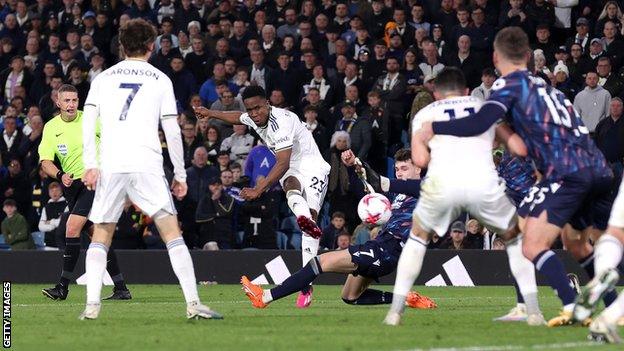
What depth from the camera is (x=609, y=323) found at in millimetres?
9406

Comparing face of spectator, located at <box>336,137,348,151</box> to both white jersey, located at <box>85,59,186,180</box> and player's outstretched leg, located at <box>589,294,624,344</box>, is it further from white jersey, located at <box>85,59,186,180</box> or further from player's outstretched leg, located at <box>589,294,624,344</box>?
player's outstretched leg, located at <box>589,294,624,344</box>

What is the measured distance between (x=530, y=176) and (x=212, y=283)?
9498mm

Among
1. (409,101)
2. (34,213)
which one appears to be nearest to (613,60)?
(409,101)

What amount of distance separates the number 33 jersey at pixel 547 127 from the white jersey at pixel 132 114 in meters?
2.88

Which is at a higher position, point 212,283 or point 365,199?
point 365,199

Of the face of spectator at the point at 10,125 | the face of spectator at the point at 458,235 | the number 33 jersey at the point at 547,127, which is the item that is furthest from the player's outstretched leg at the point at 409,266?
the face of spectator at the point at 10,125

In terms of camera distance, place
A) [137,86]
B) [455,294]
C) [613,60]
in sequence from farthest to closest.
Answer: [613,60]
[455,294]
[137,86]

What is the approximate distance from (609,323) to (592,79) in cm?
1333

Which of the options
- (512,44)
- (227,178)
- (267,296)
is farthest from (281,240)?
(512,44)

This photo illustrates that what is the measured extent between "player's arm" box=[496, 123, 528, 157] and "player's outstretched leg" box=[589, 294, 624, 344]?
6.42 ft

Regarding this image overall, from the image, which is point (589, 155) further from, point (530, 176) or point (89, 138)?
point (89, 138)

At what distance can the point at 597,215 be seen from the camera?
11.3 meters

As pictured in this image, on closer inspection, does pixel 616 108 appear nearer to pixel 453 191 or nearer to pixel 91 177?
pixel 453 191

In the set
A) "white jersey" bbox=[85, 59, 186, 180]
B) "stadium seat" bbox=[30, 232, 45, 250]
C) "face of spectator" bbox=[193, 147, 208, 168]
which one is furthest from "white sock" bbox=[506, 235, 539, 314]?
"stadium seat" bbox=[30, 232, 45, 250]
